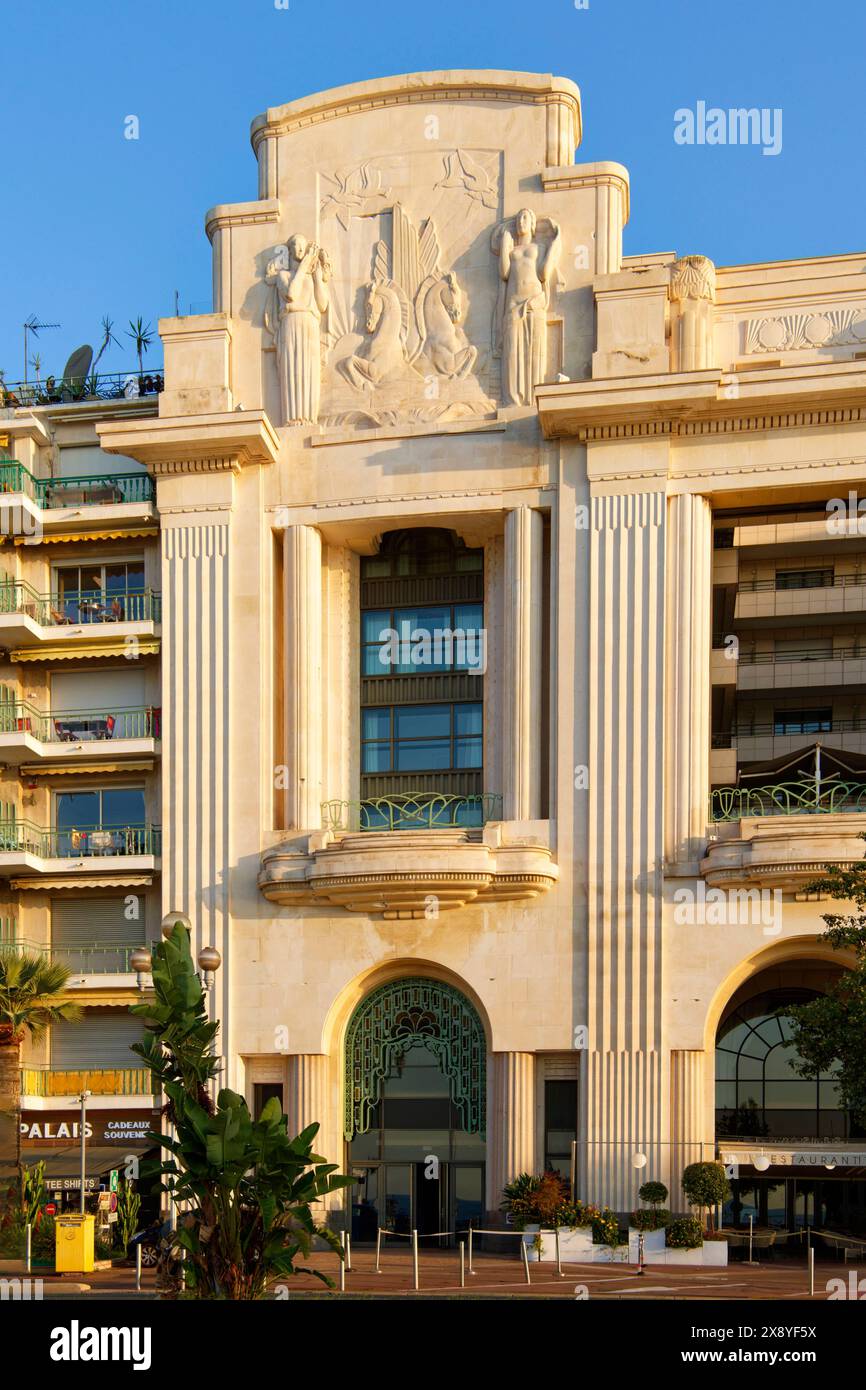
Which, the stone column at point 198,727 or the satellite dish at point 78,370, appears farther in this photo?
the satellite dish at point 78,370

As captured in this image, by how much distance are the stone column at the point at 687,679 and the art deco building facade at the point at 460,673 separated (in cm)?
9

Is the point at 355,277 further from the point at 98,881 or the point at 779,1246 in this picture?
the point at 779,1246

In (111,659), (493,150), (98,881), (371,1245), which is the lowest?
(371,1245)

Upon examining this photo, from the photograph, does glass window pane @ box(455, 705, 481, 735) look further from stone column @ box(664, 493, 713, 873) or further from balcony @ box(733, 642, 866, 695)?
balcony @ box(733, 642, 866, 695)

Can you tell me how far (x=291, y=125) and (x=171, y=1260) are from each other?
33.6m

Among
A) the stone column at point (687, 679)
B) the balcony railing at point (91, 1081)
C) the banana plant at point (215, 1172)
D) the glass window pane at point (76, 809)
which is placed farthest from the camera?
the glass window pane at point (76, 809)

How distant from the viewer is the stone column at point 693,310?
4584 centimetres

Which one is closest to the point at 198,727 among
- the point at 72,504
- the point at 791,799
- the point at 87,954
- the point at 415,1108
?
the point at 87,954

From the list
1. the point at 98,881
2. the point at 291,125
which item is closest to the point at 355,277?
the point at 291,125

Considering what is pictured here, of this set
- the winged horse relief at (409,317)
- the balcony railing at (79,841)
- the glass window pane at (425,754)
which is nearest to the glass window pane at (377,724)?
the glass window pane at (425,754)

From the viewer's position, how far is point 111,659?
50031 mm

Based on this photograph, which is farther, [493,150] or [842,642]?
[842,642]

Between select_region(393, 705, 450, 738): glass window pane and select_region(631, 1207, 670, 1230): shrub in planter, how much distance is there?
1381 centimetres

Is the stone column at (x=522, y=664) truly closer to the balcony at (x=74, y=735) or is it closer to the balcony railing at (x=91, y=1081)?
the balcony at (x=74, y=735)
